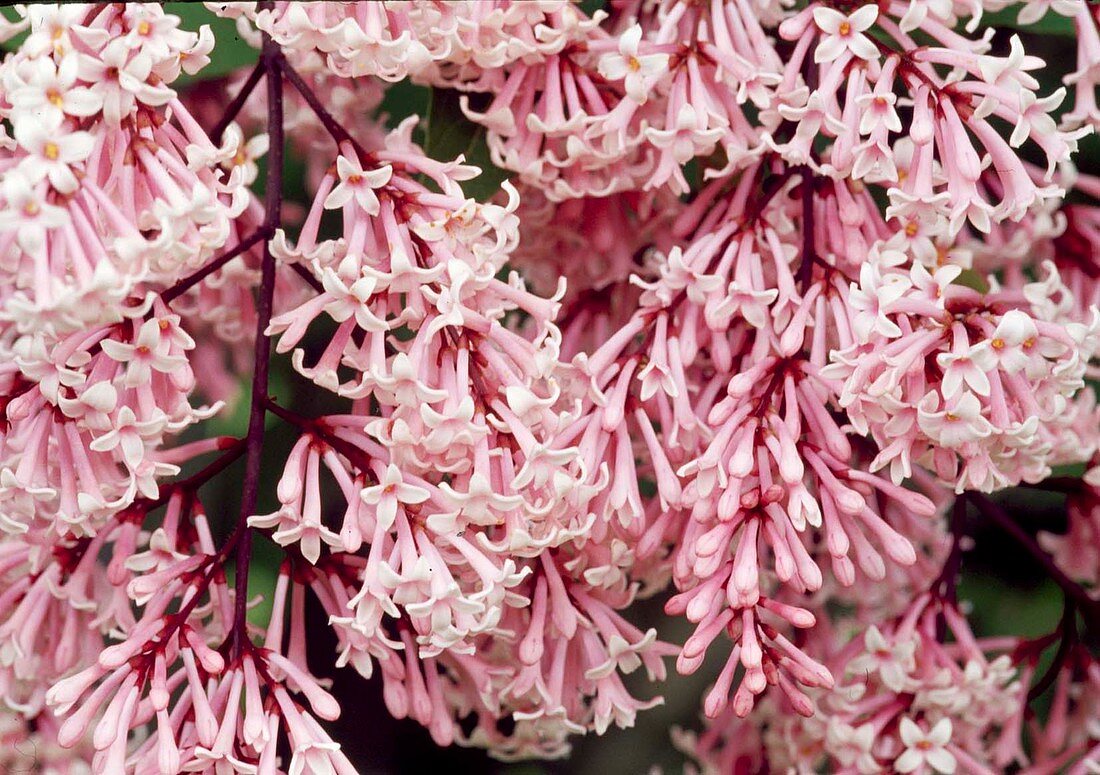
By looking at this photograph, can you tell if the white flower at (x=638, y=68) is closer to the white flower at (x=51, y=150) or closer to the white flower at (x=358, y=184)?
the white flower at (x=358, y=184)

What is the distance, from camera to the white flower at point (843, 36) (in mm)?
618

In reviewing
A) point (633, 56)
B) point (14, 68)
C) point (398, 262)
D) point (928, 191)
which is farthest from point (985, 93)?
point (14, 68)

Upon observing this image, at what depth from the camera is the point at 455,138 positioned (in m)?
0.76

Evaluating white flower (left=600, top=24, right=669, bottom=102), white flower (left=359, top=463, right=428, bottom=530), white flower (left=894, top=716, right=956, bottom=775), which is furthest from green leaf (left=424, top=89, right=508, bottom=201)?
white flower (left=894, top=716, right=956, bottom=775)

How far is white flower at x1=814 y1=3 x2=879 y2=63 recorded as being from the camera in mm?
618

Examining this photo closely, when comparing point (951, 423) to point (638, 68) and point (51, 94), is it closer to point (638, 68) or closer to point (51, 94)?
point (638, 68)

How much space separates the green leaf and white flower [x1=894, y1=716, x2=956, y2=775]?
388 millimetres

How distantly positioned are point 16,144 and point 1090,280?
0.62m

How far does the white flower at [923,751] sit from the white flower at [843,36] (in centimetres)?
36

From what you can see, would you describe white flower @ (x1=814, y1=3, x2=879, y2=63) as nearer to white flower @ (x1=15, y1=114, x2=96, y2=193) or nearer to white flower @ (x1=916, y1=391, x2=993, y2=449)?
white flower @ (x1=916, y1=391, x2=993, y2=449)

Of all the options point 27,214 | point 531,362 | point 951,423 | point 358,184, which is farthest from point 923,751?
point 27,214

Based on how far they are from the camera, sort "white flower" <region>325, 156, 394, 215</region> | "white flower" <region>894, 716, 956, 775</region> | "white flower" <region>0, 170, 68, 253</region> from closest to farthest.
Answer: "white flower" <region>0, 170, 68, 253</region> → "white flower" <region>325, 156, 394, 215</region> → "white flower" <region>894, 716, 956, 775</region>

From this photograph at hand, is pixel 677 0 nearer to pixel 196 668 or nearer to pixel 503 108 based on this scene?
pixel 503 108

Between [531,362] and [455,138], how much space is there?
0.22 metres
